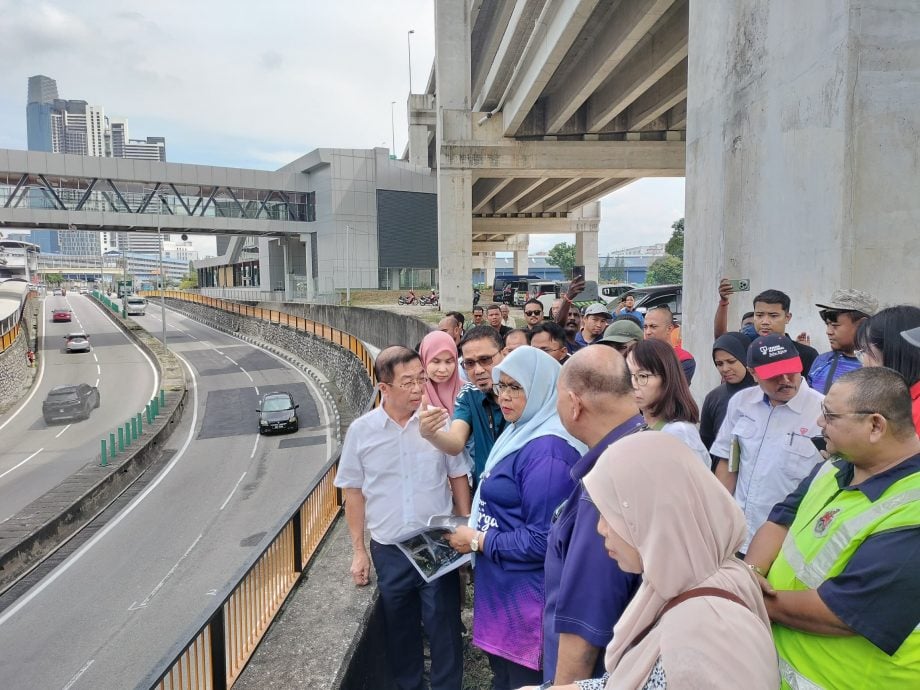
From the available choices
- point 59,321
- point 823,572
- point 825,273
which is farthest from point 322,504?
point 59,321

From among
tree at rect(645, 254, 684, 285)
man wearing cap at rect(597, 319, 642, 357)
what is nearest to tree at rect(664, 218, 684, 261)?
tree at rect(645, 254, 684, 285)

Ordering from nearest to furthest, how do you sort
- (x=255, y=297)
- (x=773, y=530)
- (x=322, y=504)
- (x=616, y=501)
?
(x=616, y=501) → (x=773, y=530) → (x=322, y=504) → (x=255, y=297)

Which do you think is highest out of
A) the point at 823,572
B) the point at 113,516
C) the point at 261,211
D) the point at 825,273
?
the point at 261,211

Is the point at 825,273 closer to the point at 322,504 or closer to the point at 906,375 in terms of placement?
the point at 906,375

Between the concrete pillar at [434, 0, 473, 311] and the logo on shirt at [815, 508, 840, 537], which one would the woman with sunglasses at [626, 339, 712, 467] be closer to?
the logo on shirt at [815, 508, 840, 537]

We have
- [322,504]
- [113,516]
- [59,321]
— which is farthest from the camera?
[59,321]

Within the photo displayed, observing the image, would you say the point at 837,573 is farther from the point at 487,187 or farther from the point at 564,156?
the point at 487,187

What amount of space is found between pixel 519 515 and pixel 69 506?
17850 mm

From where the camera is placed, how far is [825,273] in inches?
252

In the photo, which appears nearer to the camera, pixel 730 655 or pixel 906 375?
pixel 730 655

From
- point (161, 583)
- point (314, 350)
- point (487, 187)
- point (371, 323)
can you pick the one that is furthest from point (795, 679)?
point (487, 187)

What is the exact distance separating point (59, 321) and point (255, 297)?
18827mm

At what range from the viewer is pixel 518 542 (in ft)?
7.57

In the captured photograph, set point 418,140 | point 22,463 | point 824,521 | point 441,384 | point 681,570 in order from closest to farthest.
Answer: point 681,570 < point 824,521 < point 441,384 < point 22,463 < point 418,140
